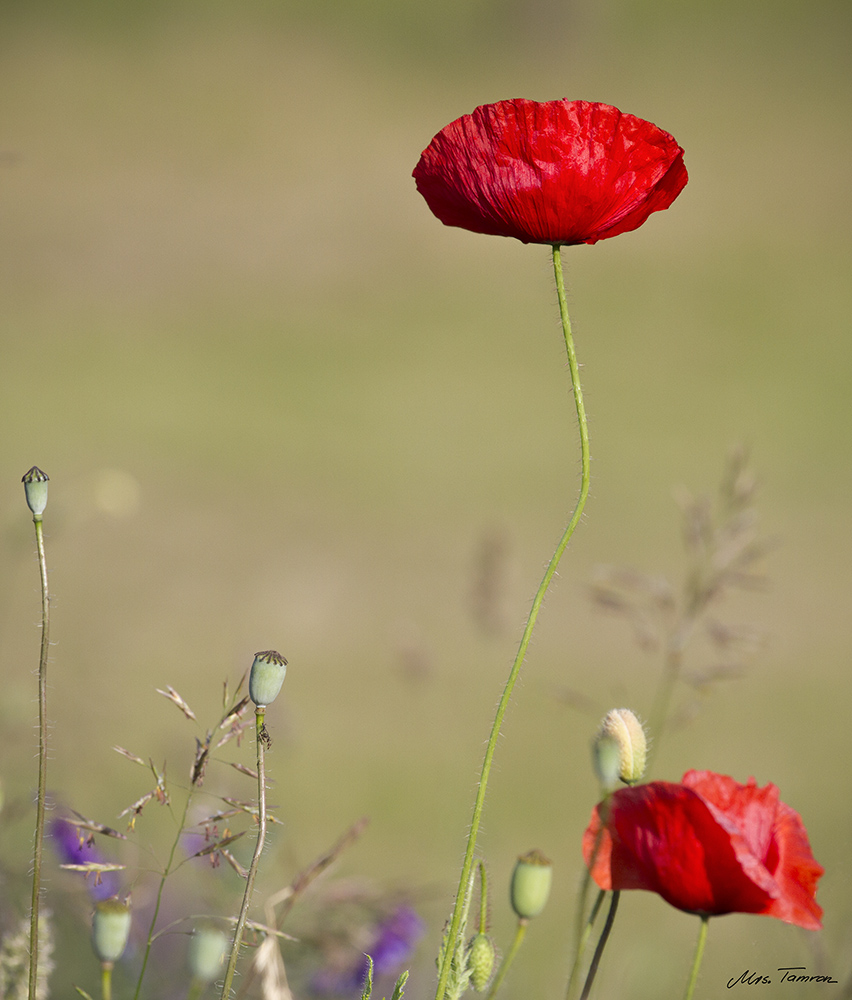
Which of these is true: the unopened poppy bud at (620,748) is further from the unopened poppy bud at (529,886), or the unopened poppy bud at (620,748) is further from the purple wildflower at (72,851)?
the purple wildflower at (72,851)

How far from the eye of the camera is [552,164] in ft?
2.09

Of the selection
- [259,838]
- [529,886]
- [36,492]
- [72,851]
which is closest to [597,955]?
[529,886]

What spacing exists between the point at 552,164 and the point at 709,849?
390mm

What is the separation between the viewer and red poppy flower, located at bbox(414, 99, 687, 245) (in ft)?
2.10

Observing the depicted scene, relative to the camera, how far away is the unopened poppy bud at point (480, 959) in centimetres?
58

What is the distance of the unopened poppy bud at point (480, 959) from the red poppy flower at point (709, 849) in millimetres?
71

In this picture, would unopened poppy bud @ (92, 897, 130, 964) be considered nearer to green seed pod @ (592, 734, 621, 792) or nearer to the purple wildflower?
green seed pod @ (592, 734, 621, 792)

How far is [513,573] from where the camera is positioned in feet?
5.78

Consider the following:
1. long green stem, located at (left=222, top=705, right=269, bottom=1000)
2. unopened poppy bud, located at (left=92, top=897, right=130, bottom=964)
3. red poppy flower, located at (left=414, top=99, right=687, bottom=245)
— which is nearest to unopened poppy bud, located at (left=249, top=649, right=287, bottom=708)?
long green stem, located at (left=222, top=705, right=269, bottom=1000)

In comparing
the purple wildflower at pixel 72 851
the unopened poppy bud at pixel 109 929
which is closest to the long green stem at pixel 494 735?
the unopened poppy bud at pixel 109 929

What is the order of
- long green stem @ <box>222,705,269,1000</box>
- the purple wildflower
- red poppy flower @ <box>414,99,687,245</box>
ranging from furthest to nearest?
the purple wildflower, red poppy flower @ <box>414,99,687,245</box>, long green stem @ <box>222,705,269,1000</box>

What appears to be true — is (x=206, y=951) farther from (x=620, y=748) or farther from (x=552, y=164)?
(x=552, y=164)

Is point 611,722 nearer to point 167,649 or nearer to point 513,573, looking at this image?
point 513,573

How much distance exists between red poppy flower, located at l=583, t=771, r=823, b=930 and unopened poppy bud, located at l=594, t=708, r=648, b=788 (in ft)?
0.08
